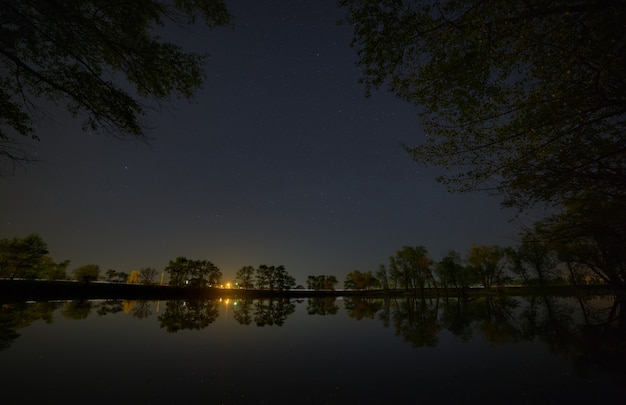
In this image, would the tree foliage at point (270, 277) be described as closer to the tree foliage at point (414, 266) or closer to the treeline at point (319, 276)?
the treeline at point (319, 276)

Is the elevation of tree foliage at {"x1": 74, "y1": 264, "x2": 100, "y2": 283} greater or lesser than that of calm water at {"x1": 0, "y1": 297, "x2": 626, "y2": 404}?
greater

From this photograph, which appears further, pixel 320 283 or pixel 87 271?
pixel 320 283

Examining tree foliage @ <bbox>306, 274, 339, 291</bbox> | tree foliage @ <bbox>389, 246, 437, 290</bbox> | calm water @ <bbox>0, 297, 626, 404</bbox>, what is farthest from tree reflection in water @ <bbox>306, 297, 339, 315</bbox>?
tree foliage @ <bbox>306, 274, 339, 291</bbox>

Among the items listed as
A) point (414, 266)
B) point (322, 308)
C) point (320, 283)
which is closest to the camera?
point (322, 308)

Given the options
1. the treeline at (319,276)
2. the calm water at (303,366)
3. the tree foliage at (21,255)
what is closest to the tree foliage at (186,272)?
the treeline at (319,276)

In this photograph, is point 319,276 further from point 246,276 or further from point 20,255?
point 20,255

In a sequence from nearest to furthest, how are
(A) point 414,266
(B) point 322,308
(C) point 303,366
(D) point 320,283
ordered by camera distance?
(C) point 303,366 < (B) point 322,308 < (A) point 414,266 < (D) point 320,283

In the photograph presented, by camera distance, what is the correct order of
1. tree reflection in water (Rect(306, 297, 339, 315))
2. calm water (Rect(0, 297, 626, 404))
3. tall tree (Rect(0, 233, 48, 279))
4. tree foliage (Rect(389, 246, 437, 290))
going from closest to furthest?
calm water (Rect(0, 297, 626, 404)) → tree reflection in water (Rect(306, 297, 339, 315)) → tall tree (Rect(0, 233, 48, 279)) → tree foliage (Rect(389, 246, 437, 290))

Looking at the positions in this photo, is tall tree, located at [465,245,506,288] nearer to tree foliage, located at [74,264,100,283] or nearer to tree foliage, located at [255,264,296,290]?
tree foliage, located at [255,264,296,290]

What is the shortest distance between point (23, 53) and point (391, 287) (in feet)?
344

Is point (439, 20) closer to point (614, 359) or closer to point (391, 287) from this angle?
point (614, 359)

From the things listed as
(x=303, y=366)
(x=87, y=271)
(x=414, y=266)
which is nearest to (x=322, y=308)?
(x=303, y=366)

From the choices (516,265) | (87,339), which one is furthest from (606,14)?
(516,265)

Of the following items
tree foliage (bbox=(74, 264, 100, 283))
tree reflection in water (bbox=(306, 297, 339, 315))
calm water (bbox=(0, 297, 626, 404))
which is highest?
tree foliage (bbox=(74, 264, 100, 283))
